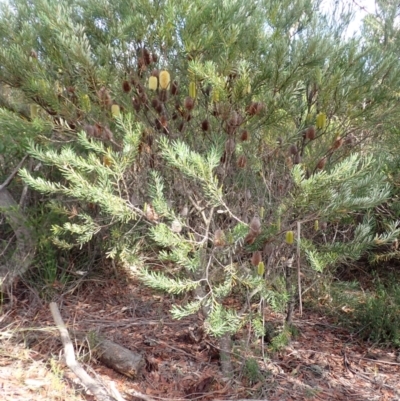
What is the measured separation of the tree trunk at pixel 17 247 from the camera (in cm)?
364

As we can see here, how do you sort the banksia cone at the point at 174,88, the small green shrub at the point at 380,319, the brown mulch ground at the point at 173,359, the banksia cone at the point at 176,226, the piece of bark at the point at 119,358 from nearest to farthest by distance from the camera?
1. the banksia cone at the point at 176,226
2. the banksia cone at the point at 174,88
3. the brown mulch ground at the point at 173,359
4. the piece of bark at the point at 119,358
5. the small green shrub at the point at 380,319

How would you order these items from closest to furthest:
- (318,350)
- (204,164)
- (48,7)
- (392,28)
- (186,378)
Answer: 1. (204,164)
2. (48,7)
3. (186,378)
4. (392,28)
5. (318,350)

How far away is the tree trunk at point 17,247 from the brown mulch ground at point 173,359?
0.22 m

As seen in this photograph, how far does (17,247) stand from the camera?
3.76 meters

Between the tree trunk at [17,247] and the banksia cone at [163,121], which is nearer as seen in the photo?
the banksia cone at [163,121]

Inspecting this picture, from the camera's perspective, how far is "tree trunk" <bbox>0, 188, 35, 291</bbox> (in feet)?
11.9

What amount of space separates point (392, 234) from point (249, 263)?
838 millimetres

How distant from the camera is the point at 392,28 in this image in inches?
128

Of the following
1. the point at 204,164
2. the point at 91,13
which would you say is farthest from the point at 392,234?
the point at 91,13

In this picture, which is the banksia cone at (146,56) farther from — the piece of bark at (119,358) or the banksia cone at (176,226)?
the piece of bark at (119,358)

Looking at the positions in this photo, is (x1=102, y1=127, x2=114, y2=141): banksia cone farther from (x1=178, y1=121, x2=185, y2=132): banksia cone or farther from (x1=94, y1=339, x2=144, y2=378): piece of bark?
(x1=94, y1=339, x2=144, y2=378): piece of bark

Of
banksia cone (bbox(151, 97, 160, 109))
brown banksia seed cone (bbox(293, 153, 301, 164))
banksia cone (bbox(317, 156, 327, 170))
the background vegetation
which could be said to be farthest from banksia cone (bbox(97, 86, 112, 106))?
banksia cone (bbox(317, 156, 327, 170))

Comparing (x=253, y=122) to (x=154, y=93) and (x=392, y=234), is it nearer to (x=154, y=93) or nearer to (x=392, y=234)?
(x=154, y=93)

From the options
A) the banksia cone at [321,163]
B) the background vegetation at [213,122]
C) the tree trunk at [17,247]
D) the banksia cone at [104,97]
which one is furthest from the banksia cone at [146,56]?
the tree trunk at [17,247]
